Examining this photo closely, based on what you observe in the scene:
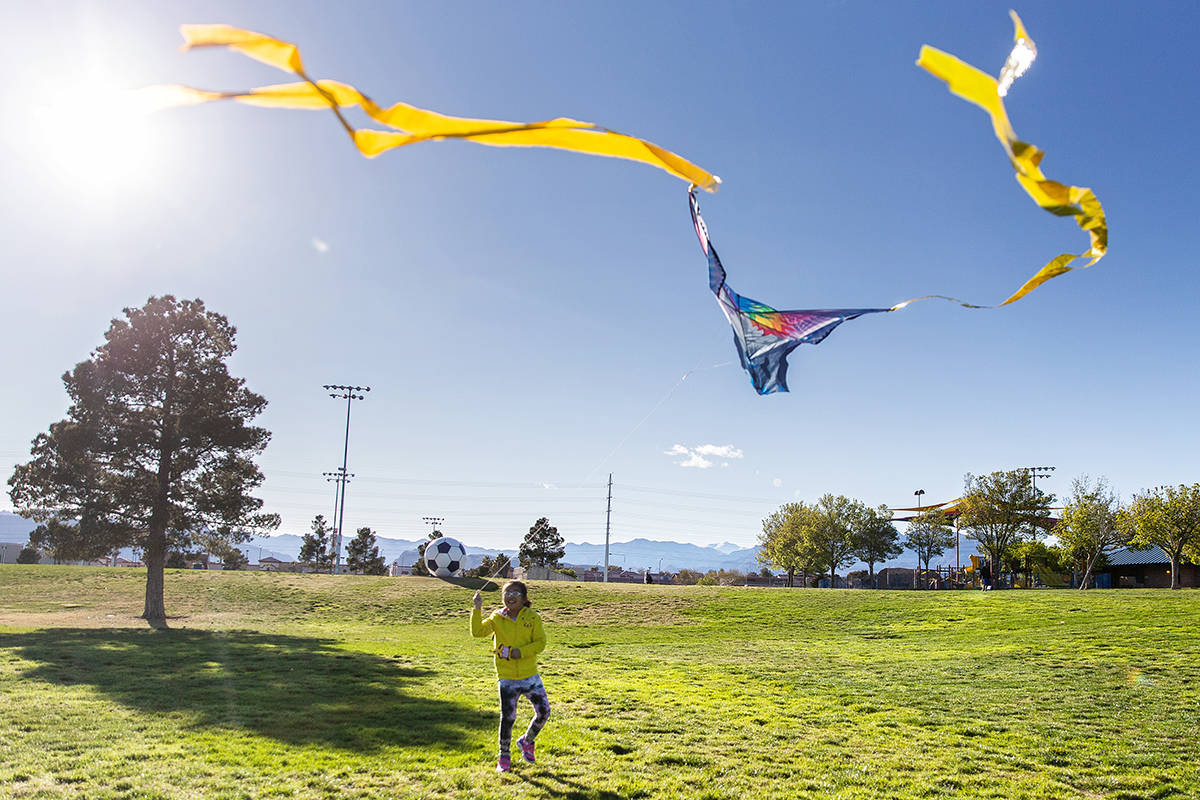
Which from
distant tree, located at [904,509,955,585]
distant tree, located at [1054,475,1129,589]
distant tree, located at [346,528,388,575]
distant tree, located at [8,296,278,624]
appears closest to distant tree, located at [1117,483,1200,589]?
distant tree, located at [1054,475,1129,589]

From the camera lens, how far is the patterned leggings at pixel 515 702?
706 cm

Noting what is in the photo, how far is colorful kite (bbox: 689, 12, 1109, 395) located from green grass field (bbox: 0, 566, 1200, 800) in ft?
12.6

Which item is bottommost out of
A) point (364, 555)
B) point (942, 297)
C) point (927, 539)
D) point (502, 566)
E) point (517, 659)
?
point (364, 555)

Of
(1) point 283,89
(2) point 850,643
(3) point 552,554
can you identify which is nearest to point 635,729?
(1) point 283,89

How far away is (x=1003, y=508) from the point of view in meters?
46.4

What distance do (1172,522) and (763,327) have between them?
152ft

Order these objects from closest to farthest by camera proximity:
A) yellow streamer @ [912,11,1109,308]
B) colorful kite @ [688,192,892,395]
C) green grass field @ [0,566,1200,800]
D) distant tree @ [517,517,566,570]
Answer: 1. yellow streamer @ [912,11,1109,308]
2. colorful kite @ [688,192,892,395]
3. green grass field @ [0,566,1200,800]
4. distant tree @ [517,517,566,570]

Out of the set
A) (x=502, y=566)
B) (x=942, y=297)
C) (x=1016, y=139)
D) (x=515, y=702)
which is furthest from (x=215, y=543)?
(x=1016, y=139)

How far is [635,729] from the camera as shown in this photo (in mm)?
8734

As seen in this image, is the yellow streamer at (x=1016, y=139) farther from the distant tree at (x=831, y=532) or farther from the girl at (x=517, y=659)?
the distant tree at (x=831, y=532)

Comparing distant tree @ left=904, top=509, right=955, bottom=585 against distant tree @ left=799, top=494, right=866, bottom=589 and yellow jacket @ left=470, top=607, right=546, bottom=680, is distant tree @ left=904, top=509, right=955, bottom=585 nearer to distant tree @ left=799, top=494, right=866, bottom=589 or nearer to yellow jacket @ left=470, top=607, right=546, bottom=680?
distant tree @ left=799, top=494, right=866, bottom=589

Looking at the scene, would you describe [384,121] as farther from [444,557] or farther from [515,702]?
[444,557]

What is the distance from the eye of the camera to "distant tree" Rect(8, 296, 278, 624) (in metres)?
24.8

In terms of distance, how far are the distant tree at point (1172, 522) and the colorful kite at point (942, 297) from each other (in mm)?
45031
